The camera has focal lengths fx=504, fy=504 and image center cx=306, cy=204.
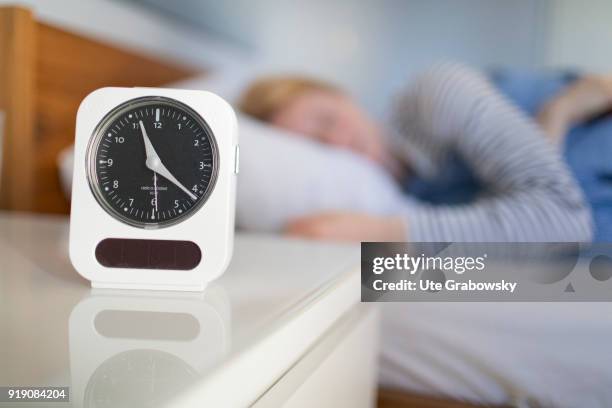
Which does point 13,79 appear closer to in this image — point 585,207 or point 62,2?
point 62,2

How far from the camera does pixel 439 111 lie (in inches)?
31.1

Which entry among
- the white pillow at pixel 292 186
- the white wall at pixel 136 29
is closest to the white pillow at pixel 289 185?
the white pillow at pixel 292 186

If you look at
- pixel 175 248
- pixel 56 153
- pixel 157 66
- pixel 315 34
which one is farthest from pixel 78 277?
pixel 315 34

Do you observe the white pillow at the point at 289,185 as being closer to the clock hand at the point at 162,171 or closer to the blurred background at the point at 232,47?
the blurred background at the point at 232,47

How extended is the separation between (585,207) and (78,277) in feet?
1.54

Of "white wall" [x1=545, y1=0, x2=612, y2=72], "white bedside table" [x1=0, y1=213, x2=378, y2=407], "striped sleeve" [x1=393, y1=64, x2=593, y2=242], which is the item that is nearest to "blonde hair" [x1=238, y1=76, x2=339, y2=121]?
"striped sleeve" [x1=393, y1=64, x2=593, y2=242]

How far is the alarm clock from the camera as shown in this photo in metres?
0.39

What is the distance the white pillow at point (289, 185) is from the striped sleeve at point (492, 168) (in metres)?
0.07

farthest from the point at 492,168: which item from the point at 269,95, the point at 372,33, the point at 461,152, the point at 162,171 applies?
the point at 372,33

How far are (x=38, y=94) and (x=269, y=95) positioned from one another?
0.51 meters

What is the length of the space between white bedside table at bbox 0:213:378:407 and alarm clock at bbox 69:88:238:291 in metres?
0.02

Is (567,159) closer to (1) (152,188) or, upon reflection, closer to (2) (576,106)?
(2) (576,106)

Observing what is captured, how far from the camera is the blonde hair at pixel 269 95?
1.09 meters

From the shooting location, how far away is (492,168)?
657 millimetres
